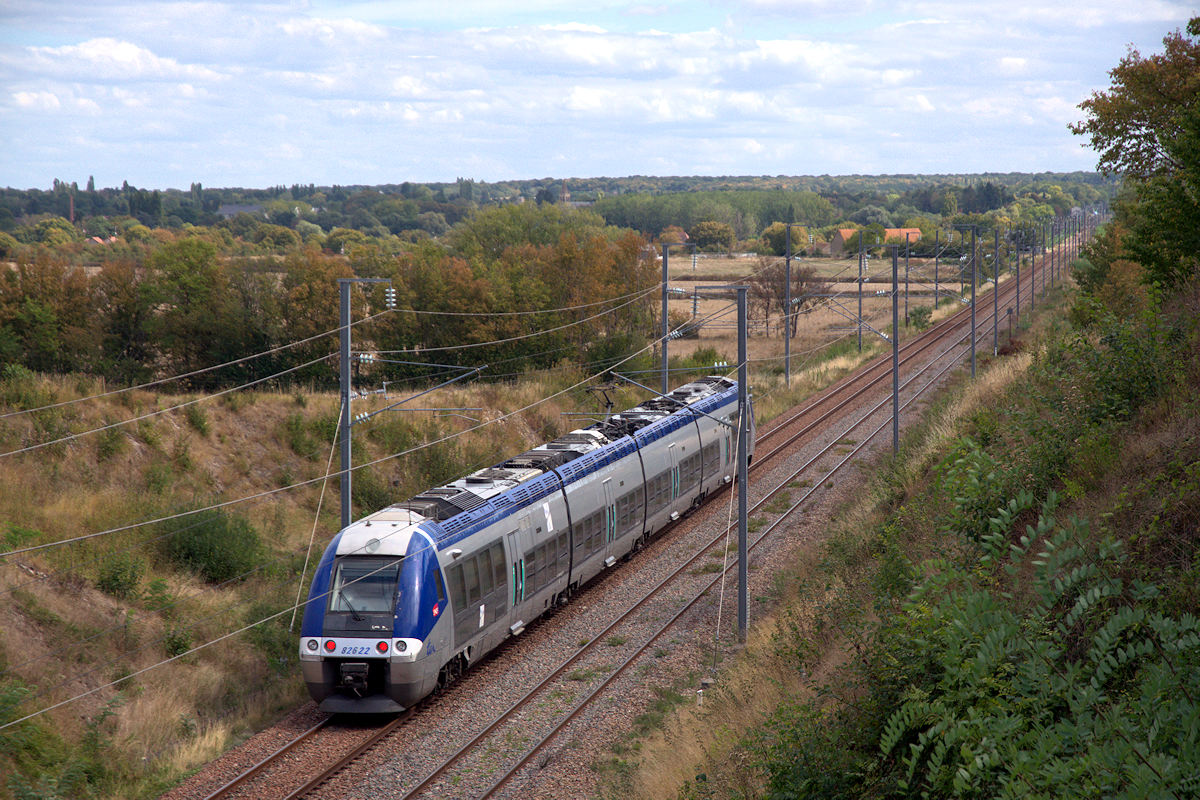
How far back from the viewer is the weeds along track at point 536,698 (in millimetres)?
13398

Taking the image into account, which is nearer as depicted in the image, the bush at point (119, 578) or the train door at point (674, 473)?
the bush at point (119, 578)

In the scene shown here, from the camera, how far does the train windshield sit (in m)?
15.1

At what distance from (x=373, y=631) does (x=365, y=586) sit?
76cm

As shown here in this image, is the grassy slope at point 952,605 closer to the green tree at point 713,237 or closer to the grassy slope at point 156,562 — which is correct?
the grassy slope at point 156,562

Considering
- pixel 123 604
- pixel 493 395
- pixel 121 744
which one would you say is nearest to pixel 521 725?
pixel 121 744

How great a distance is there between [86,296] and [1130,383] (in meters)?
37.6

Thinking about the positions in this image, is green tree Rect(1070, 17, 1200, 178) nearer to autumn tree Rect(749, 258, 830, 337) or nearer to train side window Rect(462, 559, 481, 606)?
train side window Rect(462, 559, 481, 606)

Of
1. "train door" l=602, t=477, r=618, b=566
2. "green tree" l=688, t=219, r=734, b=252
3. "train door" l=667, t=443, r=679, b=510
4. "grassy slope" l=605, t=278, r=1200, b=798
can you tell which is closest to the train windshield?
"grassy slope" l=605, t=278, r=1200, b=798

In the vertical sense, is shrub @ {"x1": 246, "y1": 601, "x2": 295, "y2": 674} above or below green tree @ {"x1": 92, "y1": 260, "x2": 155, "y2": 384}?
below

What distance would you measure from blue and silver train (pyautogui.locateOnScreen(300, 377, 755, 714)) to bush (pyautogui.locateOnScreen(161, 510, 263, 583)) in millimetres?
7296

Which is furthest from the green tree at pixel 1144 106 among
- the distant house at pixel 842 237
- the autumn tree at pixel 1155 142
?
the distant house at pixel 842 237

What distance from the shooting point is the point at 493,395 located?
40.8 meters

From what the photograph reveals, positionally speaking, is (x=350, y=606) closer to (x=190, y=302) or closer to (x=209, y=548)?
(x=209, y=548)

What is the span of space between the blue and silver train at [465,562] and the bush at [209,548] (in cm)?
730
